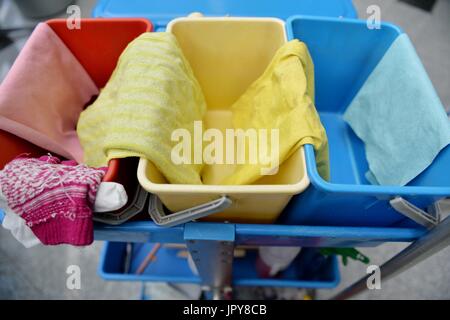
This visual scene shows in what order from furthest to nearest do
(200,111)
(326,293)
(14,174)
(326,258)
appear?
1. (326,293)
2. (326,258)
3. (200,111)
4. (14,174)

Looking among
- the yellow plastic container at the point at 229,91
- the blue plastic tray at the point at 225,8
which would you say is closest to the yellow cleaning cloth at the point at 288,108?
the yellow plastic container at the point at 229,91

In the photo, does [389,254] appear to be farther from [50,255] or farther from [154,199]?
[50,255]

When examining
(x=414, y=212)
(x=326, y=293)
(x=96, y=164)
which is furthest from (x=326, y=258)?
(x=96, y=164)

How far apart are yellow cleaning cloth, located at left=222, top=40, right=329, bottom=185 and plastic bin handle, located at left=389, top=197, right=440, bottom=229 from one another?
140mm

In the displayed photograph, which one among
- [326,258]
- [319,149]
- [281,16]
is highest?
[281,16]

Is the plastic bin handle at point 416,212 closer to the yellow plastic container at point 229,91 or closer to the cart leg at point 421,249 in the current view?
the cart leg at point 421,249

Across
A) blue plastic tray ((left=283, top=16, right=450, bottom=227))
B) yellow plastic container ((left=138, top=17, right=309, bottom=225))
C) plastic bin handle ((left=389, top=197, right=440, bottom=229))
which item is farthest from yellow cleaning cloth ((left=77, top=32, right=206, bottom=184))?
plastic bin handle ((left=389, top=197, right=440, bottom=229))

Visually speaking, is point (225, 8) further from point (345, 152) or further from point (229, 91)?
point (345, 152)

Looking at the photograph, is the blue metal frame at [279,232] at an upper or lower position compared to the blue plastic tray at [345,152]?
lower

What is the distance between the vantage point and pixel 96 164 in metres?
0.65

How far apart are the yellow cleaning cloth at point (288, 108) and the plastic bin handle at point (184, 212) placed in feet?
0.35

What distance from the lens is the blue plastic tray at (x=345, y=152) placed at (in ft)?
1.67

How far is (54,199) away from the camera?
48cm
